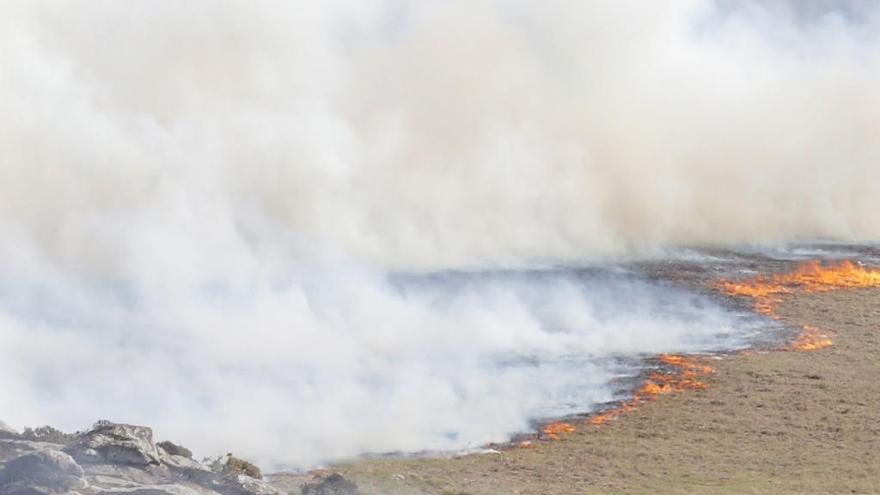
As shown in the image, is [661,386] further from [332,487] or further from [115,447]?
[115,447]

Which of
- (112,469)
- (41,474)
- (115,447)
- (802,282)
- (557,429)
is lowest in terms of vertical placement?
(557,429)

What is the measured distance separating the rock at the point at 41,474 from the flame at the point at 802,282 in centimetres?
2938

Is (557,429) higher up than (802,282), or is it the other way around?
(802,282)

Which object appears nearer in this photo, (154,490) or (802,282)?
(154,490)

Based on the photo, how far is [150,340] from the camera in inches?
1248

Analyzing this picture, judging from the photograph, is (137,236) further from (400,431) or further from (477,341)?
(400,431)

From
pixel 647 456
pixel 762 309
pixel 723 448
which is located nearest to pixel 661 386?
pixel 723 448

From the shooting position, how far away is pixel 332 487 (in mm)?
21938

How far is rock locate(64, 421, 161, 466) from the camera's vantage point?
19547 millimetres

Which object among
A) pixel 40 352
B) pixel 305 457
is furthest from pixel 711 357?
pixel 40 352

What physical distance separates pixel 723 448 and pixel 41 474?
16962 mm

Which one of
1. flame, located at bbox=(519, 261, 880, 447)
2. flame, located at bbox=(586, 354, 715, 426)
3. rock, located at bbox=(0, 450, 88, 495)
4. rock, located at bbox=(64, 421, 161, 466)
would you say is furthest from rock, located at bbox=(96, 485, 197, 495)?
flame, located at bbox=(586, 354, 715, 426)

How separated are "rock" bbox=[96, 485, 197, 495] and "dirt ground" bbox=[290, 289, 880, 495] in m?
5.55

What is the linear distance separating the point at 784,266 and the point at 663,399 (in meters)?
22.2
